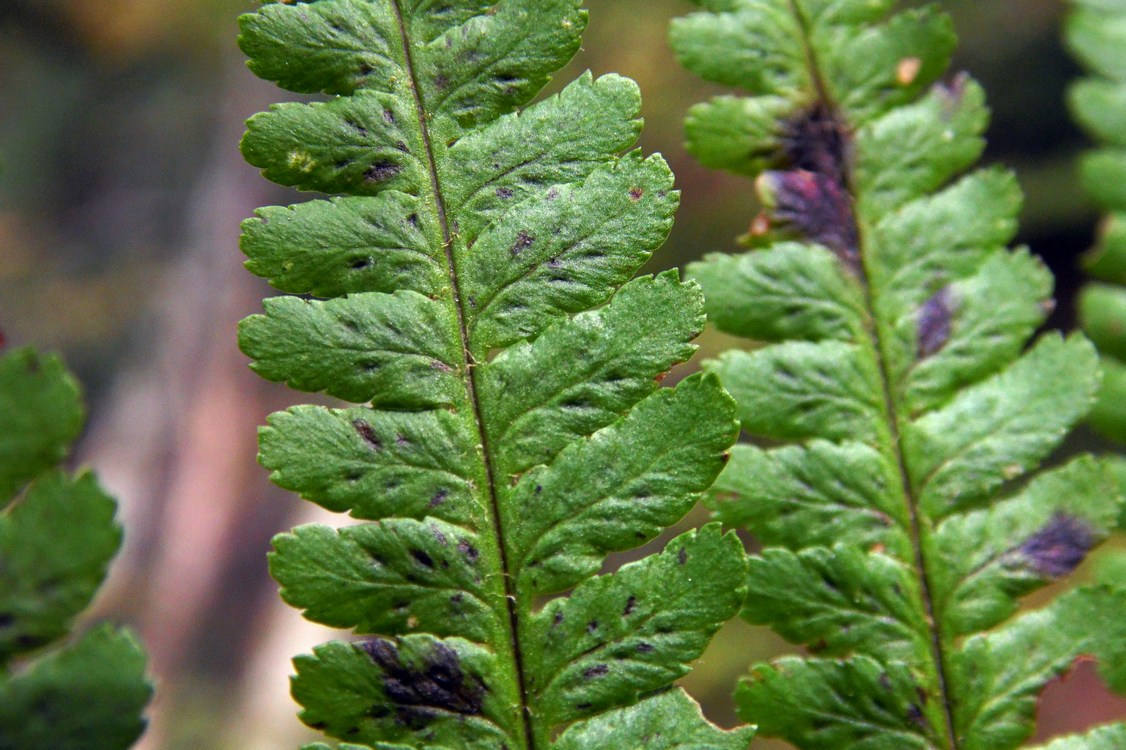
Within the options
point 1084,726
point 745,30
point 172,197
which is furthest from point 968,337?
point 172,197

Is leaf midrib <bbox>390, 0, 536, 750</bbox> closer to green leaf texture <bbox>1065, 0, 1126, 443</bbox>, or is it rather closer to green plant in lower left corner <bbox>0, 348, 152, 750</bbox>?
green plant in lower left corner <bbox>0, 348, 152, 750</bbox>

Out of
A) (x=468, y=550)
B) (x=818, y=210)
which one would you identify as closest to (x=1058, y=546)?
(x=818, y=210)

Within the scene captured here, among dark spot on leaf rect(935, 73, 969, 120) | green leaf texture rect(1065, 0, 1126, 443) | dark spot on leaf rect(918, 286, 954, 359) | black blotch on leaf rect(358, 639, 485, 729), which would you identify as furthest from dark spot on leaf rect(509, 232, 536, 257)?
green leaf texture rect(1065, 0, 1126, 443)

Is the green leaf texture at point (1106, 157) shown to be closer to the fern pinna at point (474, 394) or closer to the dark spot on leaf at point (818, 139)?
the dark spot on leaf at point (818, 139)

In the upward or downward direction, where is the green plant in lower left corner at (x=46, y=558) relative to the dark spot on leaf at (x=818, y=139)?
downward

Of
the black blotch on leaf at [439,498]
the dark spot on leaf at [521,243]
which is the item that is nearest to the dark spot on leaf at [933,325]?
the dark spot on leaf at [521,243]

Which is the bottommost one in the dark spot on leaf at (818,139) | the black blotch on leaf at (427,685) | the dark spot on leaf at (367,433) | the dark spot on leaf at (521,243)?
the black blotch on leaf at (427,685)

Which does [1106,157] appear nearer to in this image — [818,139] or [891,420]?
[818,139]
